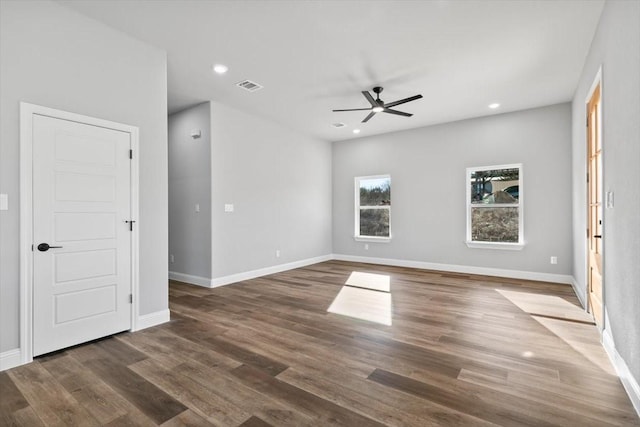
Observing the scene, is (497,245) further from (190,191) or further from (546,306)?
(190,191)

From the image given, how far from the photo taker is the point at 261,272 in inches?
236

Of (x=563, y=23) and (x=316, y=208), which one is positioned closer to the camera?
(x=563, y=23)

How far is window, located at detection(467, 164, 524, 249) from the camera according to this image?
18.9ft

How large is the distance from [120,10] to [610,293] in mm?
4865

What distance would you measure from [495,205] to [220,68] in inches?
205

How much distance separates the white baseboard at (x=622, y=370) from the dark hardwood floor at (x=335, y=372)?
0.05m

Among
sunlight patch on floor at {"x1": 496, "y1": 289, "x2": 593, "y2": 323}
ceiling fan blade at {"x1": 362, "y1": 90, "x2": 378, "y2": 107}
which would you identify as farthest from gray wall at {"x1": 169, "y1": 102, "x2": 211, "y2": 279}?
sunlight patch on floor at {"x1": 496, "y1": 289, "x2": 593, "y2": 323}

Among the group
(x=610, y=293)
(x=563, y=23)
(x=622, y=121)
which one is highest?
(x=563, y=23)

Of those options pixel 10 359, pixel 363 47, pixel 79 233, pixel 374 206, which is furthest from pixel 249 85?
pixel 374 206

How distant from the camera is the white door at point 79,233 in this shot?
2654mm

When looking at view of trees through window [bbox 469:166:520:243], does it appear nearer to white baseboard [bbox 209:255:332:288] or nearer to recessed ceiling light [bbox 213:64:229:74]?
white baseboard [bbox 209:255:332:288]

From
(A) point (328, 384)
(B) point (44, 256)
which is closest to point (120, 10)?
(B) point (44, 256)

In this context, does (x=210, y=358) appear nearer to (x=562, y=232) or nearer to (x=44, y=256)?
(x=44, y=256)

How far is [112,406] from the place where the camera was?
198cm
